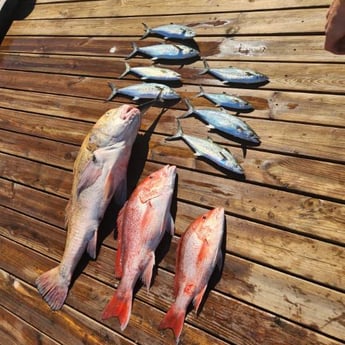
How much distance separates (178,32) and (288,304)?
3.12 meters

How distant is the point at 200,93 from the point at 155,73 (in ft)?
1.99

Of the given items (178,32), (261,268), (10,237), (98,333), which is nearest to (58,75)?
(178,32)

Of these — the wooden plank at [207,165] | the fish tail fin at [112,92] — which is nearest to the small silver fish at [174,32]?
the fish tail fin at [112,92]

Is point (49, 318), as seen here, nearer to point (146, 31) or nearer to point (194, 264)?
point (194, 264)

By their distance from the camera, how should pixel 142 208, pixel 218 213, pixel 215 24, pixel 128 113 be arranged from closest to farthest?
pixel 218 213 < pixel 142 208 < pixel 128 113 < pixel 215 24

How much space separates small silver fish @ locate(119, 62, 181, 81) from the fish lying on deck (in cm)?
57

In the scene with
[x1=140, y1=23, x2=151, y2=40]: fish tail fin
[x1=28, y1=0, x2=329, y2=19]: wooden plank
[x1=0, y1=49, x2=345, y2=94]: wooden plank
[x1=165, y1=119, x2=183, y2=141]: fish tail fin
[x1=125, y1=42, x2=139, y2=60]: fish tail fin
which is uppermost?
[x1=28, y1=0, x2=329, y2=19]: wooden plank

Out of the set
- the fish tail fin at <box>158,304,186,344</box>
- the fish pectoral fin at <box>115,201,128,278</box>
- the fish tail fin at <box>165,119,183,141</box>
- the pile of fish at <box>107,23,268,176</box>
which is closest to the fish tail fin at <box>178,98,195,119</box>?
the pile of fish at <box>107,23,268,176</box>

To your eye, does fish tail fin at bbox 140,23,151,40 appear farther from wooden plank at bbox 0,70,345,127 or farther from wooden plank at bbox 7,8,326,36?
wooden plank at bbox 0,70,345,127

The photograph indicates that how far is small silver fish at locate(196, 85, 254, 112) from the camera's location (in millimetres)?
3910

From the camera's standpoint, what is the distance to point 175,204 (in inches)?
150

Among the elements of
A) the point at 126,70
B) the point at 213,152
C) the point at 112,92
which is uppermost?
the point at 126,70

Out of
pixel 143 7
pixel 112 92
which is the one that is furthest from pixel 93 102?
pixel 143 7

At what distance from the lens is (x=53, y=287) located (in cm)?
386
